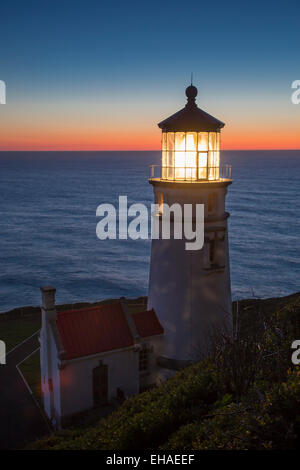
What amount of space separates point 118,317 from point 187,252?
4043 millimetres

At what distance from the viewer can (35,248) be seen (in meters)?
64.2

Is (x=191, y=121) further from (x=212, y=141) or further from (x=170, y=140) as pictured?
(x=212, y=141)

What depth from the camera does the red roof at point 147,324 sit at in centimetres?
1800

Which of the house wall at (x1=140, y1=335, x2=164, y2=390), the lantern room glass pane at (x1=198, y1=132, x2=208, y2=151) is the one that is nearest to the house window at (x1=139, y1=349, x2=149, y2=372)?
the house wall at (x1=140, y1=335, x2=164, y2=390)

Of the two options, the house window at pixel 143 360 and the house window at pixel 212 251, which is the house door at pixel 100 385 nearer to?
the house window at pixel 143 360

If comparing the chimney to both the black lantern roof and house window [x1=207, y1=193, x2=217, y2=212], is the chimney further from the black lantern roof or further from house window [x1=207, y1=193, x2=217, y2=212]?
the black lantern roof

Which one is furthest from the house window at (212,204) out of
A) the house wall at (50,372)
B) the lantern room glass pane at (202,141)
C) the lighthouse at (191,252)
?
the house wall at (50,372)

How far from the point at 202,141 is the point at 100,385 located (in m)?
10.6

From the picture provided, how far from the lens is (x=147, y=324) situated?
59.8 ft

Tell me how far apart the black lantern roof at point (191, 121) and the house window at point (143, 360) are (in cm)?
934

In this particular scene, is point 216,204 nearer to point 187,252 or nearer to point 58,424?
point 187,252

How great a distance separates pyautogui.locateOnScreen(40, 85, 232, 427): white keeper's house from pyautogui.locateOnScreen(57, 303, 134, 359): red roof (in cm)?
4
